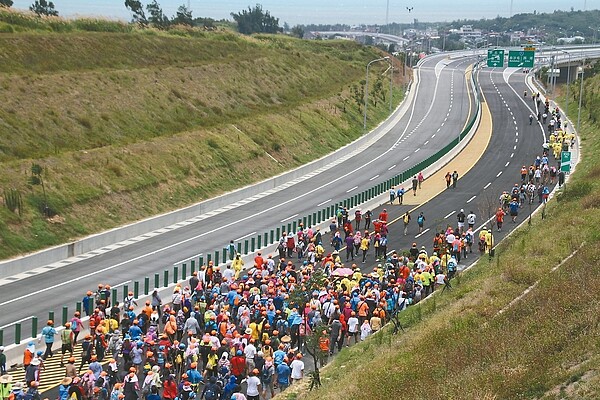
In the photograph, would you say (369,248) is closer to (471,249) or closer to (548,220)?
(471,249)

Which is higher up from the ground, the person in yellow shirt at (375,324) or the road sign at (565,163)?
the person in yellow shirt at (375,324)

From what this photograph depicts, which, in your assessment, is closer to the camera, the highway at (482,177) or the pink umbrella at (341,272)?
the pink umbrella at (341,272)

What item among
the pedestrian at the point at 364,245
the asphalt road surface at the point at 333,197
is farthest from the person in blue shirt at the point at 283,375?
the pedestrian at the point at 364,245

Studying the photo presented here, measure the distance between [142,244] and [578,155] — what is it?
35.9 metres

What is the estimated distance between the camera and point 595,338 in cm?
2052

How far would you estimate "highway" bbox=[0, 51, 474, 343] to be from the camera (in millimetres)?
38250

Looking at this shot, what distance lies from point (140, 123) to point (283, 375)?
1734 inches

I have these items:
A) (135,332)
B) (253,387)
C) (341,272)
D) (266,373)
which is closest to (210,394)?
(253,387)

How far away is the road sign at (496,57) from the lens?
105062 mm

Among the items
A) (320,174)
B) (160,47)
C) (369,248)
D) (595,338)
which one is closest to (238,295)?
(595,338)

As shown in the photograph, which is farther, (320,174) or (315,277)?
(320,174)

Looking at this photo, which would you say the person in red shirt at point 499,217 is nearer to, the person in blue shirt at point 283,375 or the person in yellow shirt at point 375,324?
the person in yellow shirt at point 375,324

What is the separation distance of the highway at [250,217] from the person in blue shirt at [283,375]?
10852 millimetres

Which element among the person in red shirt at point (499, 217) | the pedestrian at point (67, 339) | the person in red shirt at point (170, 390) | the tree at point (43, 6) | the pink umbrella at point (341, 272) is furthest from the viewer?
the tree at point (43, 6)
